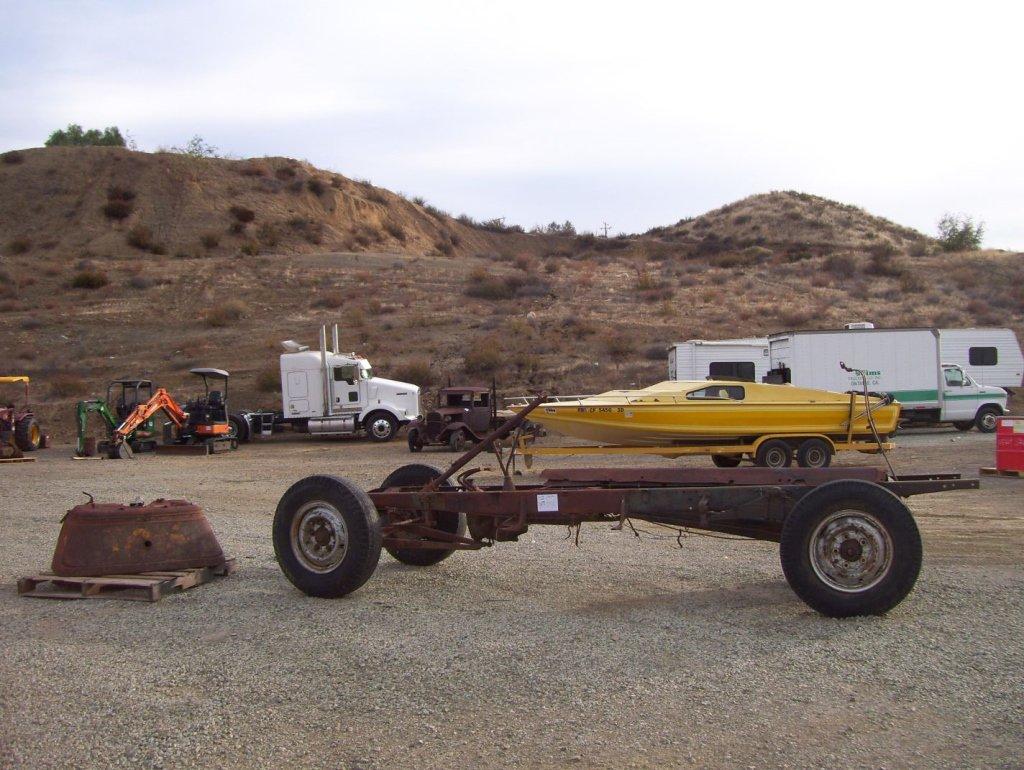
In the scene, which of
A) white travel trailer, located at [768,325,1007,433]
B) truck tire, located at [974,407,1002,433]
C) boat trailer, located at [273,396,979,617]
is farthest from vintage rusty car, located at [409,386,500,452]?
boat trailer, located at [273,396,979,617]

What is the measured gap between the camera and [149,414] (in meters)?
25.5

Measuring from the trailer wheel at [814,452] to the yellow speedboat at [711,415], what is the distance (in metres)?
0.20

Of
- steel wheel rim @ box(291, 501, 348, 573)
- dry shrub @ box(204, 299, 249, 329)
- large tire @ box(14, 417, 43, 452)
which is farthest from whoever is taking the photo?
dry shrub @ box(204, 299, 249, 329)

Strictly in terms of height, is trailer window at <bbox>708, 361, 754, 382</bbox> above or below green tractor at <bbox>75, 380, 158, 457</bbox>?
above

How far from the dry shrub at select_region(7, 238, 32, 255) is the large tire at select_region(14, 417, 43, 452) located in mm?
33401

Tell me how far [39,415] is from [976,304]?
129 feet

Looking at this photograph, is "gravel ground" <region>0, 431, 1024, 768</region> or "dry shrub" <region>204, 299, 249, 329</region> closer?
"gravel ground" <region>0, 431, 1024, 768</region>

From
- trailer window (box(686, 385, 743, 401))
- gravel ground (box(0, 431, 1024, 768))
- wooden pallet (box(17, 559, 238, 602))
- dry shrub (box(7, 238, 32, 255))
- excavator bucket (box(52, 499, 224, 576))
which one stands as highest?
dry shrub (box(7, 238, 32, 255))

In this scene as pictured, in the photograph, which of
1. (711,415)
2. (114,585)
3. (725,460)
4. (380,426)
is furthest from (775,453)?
(380,426)

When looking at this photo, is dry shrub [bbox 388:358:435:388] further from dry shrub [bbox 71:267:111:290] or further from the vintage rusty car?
dry shrub [bbox 71:267:111:290]

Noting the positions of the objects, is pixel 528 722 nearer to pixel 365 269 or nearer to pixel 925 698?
pixel 925 698

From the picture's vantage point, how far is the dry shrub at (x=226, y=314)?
4050cm

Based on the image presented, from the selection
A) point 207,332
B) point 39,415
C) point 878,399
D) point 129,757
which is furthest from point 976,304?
point 129,757

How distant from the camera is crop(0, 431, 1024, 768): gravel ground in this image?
166 inches
